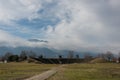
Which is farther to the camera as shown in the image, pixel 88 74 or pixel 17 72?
pixel 17 72

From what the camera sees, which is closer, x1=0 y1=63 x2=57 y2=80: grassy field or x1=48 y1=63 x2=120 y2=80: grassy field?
x1=48 y1=63 x2=120 y2=80: grassy field

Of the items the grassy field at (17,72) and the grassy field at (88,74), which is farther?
the grassy field at (17,72)

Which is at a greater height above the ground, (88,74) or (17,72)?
(17,72)
